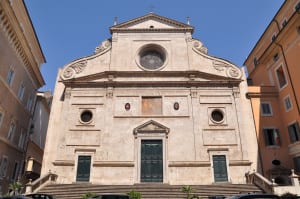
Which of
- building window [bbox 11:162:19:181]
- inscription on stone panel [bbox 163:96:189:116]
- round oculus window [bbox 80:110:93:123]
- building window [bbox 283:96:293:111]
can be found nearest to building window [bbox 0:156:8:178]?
building window [bbox 11:162:19:181]

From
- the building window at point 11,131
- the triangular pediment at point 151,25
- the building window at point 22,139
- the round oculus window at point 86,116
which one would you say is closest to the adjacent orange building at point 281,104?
the triangular pediment at point 151,25

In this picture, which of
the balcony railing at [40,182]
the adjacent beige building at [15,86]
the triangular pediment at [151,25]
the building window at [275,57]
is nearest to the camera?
the balcony railing at [40,182]

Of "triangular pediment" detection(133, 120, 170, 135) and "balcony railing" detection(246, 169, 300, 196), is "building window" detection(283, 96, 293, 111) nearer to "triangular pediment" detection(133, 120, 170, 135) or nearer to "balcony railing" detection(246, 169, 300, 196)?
"balcony railing" detection(246, 169, 300, 196)

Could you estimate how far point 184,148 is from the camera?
810 inches

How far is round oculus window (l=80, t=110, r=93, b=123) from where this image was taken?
864 inches

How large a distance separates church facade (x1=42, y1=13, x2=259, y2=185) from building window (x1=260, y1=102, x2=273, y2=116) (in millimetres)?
1444

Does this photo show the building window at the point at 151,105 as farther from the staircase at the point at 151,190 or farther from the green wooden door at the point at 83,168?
the staircase at the point at 151,190

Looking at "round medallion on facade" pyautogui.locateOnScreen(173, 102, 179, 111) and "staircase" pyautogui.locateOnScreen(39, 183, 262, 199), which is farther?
"round medallion on facade" pyautogui.locateOnScreen(173, 102, 179, 111)

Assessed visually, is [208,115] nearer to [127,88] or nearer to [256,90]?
[256,90]

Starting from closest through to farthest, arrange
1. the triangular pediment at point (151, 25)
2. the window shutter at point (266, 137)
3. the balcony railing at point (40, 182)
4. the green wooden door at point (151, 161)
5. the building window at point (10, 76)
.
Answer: the balcony railing at point (40, 182)
the green wooden door at point (151, 161)
the building window at point (10, 76)
the window shutter at point (266, 137)
the triangular pediment at point (151, 25)

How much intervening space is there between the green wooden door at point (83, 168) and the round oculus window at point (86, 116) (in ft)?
10.8

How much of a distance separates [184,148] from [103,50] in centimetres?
1271

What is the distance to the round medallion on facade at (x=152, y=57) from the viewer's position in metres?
24.5

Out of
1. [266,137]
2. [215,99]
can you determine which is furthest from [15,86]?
[266,137]
